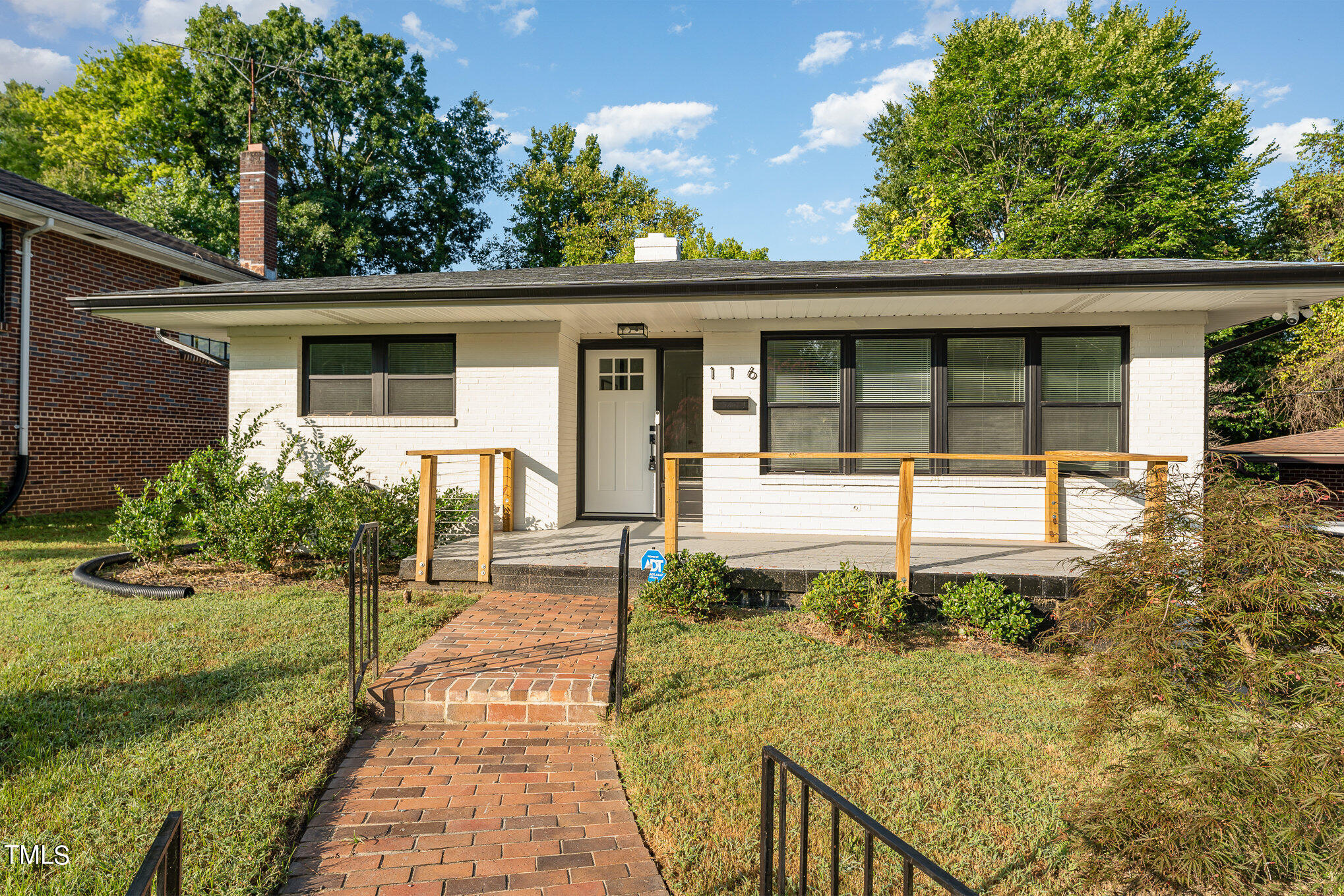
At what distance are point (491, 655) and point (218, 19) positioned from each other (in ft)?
88.5

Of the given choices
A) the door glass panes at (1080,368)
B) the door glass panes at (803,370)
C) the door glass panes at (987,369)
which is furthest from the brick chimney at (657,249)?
the door glass panes at (1080,368)

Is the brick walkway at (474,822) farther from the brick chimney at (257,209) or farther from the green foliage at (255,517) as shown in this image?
the brick chimney at (257,209)

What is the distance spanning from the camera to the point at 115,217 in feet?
35.5

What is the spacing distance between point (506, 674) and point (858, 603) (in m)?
2.43

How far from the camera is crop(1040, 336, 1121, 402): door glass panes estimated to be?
21.3 feet

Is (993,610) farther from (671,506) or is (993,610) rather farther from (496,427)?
(496,427)

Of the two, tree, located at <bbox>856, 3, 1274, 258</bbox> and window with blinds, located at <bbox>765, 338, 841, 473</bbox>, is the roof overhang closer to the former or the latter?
window with blinds, located at <bbox>765, 338, 841, 473</bbox>

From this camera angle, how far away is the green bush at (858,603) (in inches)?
176

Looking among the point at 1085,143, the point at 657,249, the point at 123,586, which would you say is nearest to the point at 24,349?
the point at 123,586

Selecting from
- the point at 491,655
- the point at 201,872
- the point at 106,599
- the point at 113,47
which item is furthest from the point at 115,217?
the point at 113,47

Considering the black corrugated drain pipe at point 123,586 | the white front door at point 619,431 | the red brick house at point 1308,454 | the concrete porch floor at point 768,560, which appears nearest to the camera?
the concrete porch floor at point 768,560

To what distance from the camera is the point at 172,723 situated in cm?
305

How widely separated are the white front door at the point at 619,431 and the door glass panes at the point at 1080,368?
169 inches

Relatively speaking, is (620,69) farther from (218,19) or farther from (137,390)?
(218,19)
